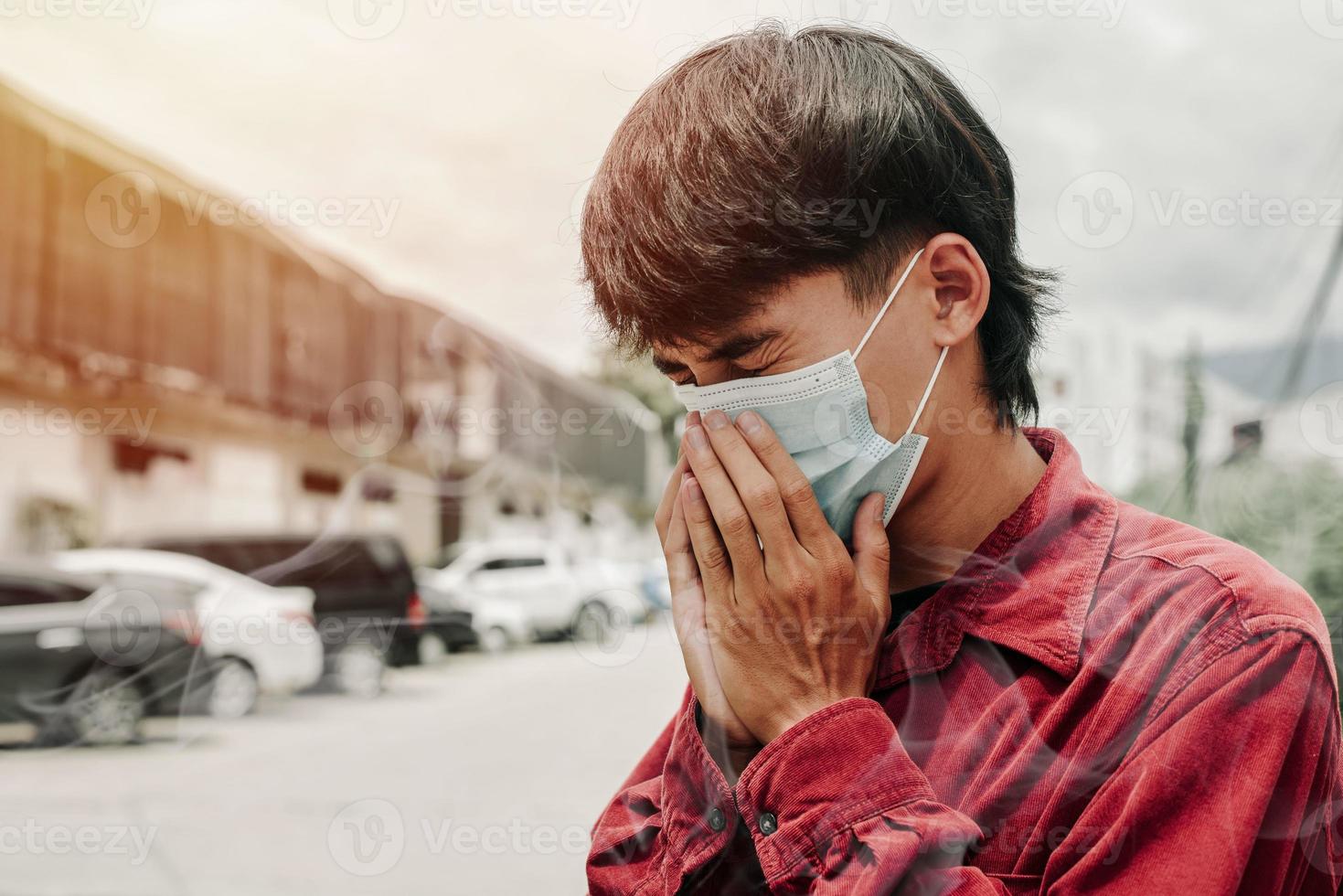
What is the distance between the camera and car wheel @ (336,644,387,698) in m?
5.18

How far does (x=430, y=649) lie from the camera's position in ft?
19.4

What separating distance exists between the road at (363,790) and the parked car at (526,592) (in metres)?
0.13

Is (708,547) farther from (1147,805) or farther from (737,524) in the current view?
(1147,805)

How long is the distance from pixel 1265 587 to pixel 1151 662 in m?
0.10

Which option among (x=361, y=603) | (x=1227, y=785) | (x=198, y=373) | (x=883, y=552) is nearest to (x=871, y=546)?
(x=883, y=552)

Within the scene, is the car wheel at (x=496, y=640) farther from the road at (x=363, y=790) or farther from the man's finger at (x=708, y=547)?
the man's finger at (x=708, y=547)

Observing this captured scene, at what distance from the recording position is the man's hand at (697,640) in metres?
0.91

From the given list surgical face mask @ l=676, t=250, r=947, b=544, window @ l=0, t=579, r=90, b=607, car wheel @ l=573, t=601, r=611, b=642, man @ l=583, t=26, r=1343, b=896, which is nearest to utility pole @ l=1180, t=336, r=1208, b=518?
man @ l=583, t=26, r=1343, b=896

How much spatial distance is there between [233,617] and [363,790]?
3.67 ft

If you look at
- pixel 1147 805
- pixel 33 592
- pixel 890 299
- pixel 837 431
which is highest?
pixel 890 299

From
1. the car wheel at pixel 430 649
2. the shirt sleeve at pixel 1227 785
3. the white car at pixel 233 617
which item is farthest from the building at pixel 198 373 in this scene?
the shirt sleeve at pixel 1227 785

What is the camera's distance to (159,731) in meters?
4.43

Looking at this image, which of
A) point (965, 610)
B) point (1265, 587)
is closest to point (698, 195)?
→ point (965, 610)

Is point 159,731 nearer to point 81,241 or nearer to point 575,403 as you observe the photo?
point 81,241
